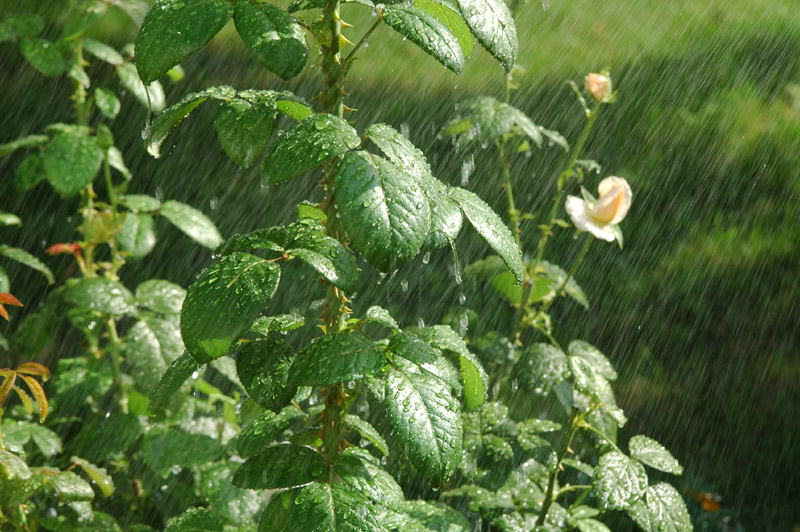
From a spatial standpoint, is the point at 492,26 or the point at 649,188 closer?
the point at 492,26

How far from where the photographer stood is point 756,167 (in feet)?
10.00

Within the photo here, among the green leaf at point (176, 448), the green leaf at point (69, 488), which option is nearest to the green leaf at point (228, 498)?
the green leaf at point (176, 448)

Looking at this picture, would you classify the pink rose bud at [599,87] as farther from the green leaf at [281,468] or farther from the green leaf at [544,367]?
the green leaf at [281,468]

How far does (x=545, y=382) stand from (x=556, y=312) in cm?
130

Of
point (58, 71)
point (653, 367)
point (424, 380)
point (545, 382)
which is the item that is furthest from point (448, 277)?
point (424, 380)

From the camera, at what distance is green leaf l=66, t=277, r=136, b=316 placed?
5.89ft

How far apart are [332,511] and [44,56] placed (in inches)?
60.8

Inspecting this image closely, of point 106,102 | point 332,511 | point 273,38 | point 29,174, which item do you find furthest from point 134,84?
point 332,511

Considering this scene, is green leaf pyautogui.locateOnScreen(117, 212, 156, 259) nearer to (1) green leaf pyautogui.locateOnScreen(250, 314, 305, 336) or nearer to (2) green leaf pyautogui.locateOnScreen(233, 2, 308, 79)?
(1) green leaf pyautogui.locateOnScreen(250, 314, 305, 336)

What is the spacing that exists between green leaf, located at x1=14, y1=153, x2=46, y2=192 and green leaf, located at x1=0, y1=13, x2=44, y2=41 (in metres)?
0.32

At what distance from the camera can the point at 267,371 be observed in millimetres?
1044

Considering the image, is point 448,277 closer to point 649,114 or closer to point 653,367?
point 653,367

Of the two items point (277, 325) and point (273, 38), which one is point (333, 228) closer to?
point (277, 325)

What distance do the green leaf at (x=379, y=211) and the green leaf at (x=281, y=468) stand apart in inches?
15.4
